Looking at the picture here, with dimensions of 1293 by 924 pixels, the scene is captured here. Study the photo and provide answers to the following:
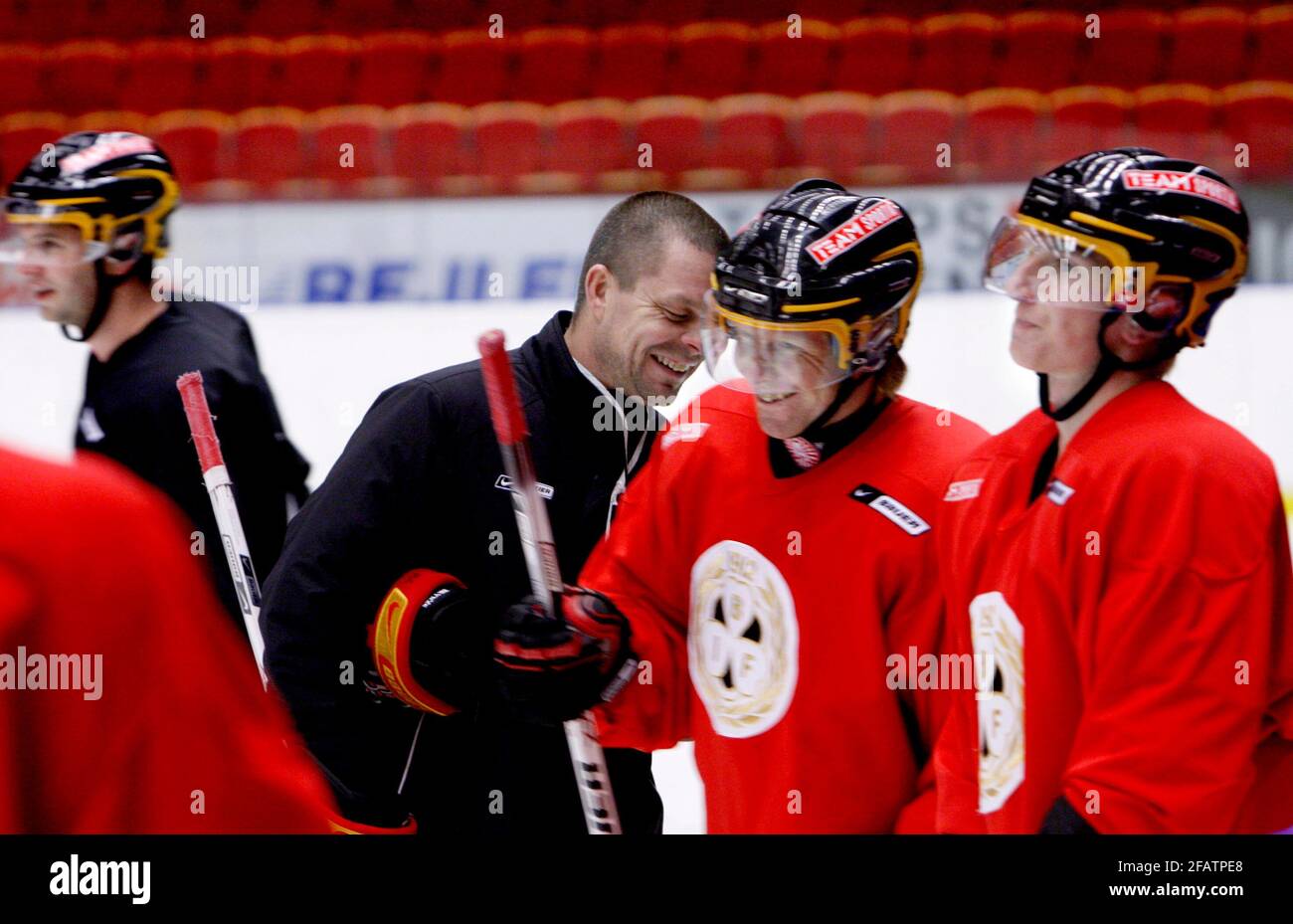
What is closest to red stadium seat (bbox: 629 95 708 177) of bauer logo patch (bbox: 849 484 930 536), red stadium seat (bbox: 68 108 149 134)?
red stadium seat (bbox: 68 108 149 134)

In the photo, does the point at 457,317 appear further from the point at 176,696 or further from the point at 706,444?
the point at 176,696

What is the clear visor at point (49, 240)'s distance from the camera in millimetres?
2105

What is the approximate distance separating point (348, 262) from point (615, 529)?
336 centimetres

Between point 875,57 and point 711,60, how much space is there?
623mm

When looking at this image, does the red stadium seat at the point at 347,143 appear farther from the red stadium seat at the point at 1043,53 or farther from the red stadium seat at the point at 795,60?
the red stadium seat at the point at 1043,53

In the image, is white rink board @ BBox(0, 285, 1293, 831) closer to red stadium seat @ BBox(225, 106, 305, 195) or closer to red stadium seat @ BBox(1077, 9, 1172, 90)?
red stadium seat @ BBox(225, 106, 305, 195)

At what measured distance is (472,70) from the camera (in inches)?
241

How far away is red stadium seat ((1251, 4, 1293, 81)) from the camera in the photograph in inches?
215

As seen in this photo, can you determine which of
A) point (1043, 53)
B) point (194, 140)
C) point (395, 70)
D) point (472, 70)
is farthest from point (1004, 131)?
point (194, 140)

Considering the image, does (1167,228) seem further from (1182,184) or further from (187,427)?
(187,427)

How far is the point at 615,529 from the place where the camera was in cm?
160

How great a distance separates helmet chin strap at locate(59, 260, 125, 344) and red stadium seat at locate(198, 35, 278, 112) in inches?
171

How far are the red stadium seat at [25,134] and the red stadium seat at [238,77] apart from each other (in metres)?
0.58

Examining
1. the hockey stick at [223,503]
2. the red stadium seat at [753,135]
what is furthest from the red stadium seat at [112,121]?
the hockey stick at [223,503]
